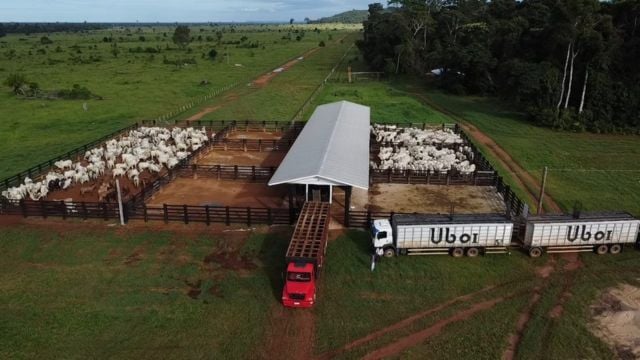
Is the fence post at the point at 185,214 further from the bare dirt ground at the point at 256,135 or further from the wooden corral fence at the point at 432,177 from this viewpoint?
the bare dirt ground at the point at 256,135

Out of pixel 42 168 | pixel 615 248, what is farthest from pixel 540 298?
pixel 42 168

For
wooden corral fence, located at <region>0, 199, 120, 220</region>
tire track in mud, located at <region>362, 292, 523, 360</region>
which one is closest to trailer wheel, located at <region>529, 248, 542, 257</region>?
tire track in mud, located at <region>362, 292, 523, 360</region>

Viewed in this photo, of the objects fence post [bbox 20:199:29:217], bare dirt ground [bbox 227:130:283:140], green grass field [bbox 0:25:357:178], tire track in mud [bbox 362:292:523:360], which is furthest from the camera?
bare dirt ground [bbox 227:130:283:140]

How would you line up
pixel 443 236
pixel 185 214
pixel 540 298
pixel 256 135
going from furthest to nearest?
pixel 256 135 < pixel 185 214 < pixel 443 236 < pixel 540 298

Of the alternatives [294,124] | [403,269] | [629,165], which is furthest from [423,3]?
[403,269]

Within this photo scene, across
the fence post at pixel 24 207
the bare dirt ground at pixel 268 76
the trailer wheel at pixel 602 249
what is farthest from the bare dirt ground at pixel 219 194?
the bare dirt ground at pixel 268 76

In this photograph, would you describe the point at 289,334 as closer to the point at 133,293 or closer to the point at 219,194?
the point at 133,293

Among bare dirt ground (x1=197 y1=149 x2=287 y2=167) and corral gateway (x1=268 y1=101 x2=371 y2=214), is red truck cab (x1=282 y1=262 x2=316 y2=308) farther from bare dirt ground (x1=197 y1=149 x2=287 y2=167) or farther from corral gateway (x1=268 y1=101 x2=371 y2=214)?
bare dirt ground (x1=197 y1=149 x2=287 y2=167)
